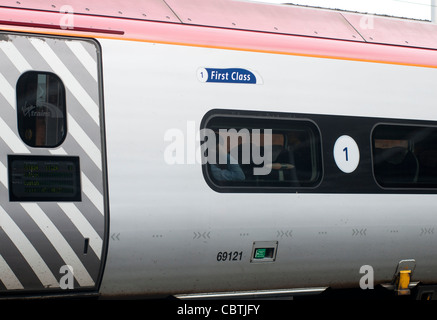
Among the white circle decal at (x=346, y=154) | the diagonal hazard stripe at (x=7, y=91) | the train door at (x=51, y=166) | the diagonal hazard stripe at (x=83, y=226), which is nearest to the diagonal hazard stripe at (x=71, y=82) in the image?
the train door at (x=51, y=166)

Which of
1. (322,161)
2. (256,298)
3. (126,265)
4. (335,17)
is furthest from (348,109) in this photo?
(126,265)

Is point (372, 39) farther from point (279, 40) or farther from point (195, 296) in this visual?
point (195, 296)

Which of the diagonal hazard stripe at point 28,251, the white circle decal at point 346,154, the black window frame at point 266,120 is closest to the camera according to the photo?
the diagonal hazard stripe at point 28,251

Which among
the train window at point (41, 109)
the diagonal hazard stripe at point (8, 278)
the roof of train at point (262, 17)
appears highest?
the roof of train at point (262, 17)

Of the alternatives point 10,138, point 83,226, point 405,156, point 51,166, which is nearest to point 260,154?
point 405,156

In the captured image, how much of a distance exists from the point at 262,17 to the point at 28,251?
9.18 feet

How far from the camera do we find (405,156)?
258 inches

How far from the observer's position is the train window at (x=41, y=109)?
5.21 meters

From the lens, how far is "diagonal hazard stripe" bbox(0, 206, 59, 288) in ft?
16.6

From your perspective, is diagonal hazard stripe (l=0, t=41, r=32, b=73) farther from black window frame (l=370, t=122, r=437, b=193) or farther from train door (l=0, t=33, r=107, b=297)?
black window frame (l=370, t=122, r=437, b=193)

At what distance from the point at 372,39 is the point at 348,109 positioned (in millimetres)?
798

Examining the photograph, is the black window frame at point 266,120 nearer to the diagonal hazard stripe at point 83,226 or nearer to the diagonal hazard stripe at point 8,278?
the diagonal hazard stripe at point 83,226

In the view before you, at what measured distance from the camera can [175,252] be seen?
5.56 metres

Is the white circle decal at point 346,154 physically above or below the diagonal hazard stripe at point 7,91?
below
